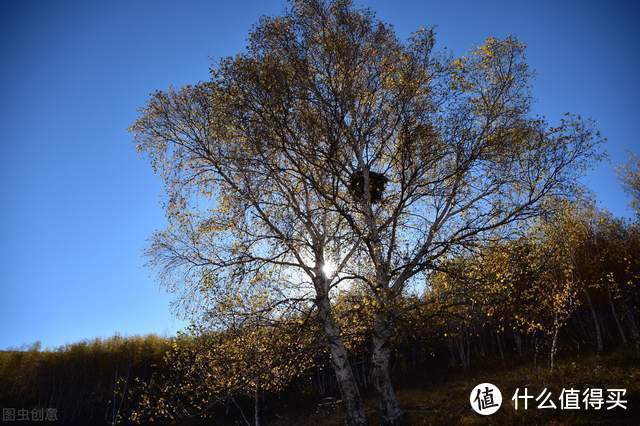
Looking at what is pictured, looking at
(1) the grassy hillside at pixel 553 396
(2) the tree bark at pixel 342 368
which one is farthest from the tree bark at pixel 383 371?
(1) the grassy hillside at pixel 553 396

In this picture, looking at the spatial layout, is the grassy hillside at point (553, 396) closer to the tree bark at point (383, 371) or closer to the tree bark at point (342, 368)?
the tree bark at point (383, 371)

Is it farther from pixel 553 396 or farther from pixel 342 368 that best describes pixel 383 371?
pixel 553 396

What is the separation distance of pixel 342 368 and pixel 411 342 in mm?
14345

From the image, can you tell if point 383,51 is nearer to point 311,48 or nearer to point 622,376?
point 311,48

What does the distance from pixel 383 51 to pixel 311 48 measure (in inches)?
87.0

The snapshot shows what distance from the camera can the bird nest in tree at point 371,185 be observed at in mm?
10820

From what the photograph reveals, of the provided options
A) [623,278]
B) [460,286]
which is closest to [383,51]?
[460,286]

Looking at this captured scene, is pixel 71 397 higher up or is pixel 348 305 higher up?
pixel 348 305

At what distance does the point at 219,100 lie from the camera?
35.3 feet

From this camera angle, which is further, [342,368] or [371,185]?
[371,185]

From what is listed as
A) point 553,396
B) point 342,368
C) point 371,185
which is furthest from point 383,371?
point 553,396

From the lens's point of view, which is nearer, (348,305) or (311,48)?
(311,48)

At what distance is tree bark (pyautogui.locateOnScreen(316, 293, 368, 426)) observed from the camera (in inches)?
413

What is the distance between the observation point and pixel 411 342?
23.6m
